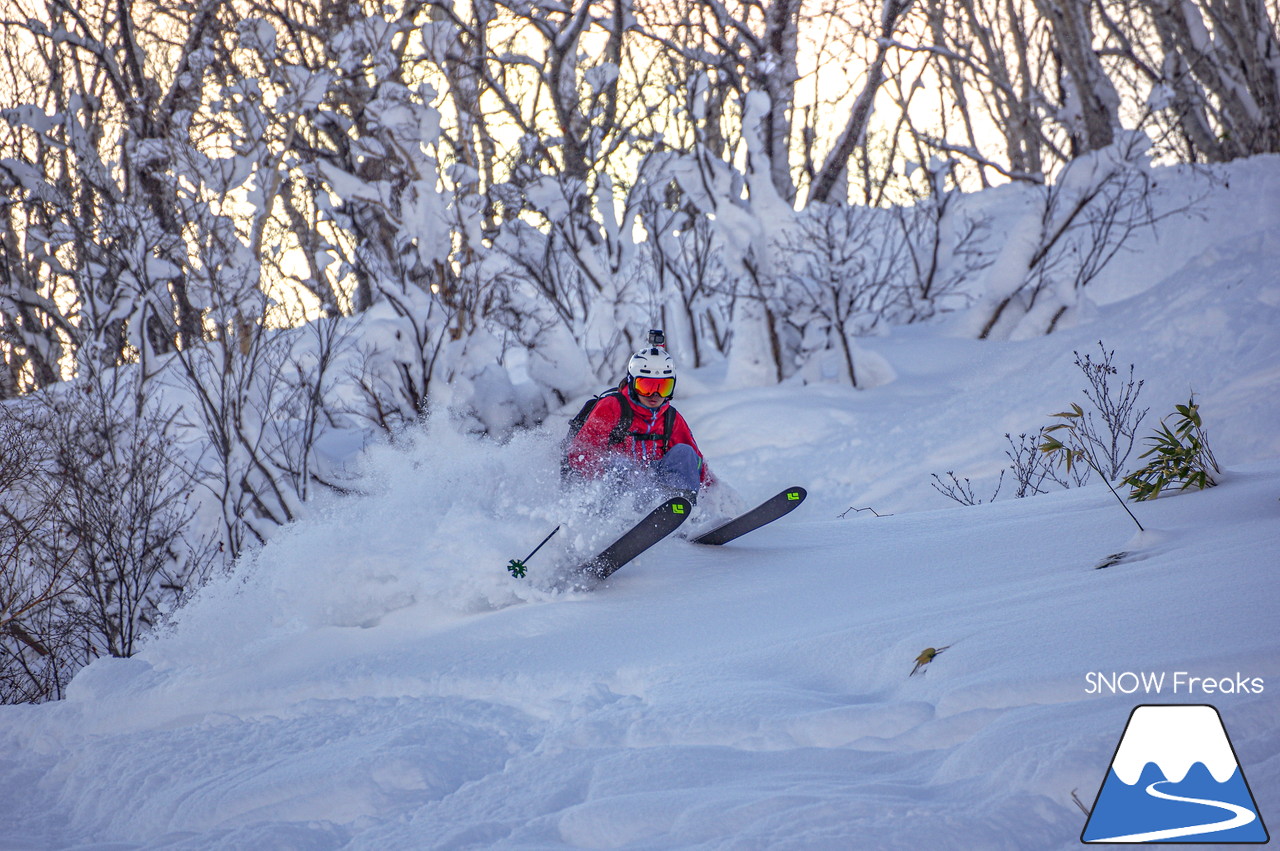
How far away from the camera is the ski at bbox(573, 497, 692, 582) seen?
409 centimetres

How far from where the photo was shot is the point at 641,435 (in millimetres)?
5551

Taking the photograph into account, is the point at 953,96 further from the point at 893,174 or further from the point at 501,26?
the point at 501,26

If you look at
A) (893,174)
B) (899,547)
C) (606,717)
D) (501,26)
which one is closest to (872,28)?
(893,174)

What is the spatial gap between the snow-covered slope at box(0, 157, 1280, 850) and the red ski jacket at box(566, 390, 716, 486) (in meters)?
0.22

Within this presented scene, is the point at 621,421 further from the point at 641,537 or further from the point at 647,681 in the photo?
the point at 647,681

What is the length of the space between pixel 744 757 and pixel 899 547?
2.27 metres

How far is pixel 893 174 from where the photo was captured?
17.0 metres

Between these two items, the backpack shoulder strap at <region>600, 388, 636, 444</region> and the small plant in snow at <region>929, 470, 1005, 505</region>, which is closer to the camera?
the backpack shoulder strap at <region>600, 388, 636, 444</region>

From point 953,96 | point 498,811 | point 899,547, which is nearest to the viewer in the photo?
point 498,811

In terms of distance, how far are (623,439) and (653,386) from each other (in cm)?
41

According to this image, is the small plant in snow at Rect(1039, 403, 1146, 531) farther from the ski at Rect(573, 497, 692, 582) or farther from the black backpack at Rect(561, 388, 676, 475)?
the black backpack at Rect(561, 388, 676, 475)
